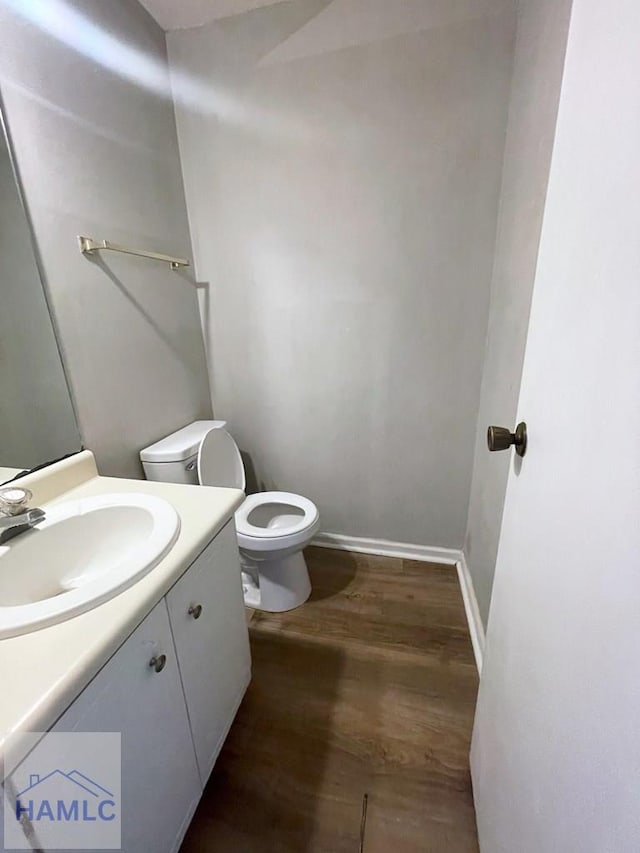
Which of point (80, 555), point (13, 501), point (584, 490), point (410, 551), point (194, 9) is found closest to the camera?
point (584, 490)

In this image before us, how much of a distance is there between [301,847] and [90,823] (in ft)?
2.07

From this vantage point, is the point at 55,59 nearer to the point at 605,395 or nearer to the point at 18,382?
the point at 18,382

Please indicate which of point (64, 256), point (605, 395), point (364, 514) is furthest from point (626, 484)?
point (364, 514)

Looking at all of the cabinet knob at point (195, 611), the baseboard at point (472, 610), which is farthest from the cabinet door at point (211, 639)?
the baseboard at point (472, 610)

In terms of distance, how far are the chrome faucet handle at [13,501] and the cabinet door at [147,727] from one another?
45 centimetres

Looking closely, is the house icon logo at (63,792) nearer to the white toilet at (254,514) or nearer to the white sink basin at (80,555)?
the white sink basin at (80,555)

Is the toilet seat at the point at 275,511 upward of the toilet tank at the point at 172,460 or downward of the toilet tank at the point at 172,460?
downward

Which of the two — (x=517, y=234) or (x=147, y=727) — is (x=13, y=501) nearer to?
(x=147, y=727)

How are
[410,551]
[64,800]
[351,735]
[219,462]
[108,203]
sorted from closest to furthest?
[64,800] < [351,735] < [108,203] < [219,462] < [410,551]

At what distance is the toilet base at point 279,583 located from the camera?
5.37 ft

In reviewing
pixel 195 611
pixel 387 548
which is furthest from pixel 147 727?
pixel 387 548

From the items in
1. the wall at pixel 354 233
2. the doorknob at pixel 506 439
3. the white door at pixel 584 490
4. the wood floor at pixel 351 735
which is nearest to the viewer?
the white door at pixel 584 490

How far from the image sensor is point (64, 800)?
1.87ft

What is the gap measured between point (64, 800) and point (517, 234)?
5.73 ft
